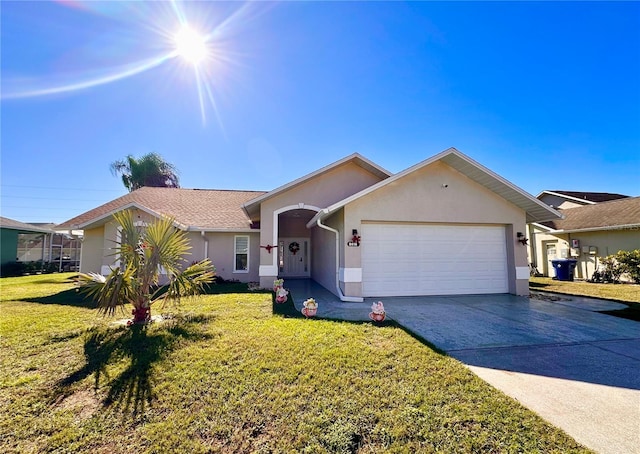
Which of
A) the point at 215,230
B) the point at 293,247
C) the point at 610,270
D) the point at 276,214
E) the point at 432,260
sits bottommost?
the point at 610,270

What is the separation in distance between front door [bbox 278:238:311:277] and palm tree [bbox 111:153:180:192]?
2202cm

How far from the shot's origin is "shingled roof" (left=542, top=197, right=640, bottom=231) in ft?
45.8

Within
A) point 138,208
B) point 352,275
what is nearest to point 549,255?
point 352,275

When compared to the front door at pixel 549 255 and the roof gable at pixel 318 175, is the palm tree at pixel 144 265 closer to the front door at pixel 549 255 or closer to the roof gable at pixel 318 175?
the roof gable at pixel 318 175

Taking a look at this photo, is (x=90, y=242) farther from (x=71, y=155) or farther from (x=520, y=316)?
(x=520, y=316)

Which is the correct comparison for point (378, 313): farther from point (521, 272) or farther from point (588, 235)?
point (588, 235)

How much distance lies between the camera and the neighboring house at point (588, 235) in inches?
549

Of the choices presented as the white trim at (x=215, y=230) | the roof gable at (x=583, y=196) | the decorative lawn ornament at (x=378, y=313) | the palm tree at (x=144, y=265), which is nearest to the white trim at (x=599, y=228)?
the roof gable at (x=583, y=196)

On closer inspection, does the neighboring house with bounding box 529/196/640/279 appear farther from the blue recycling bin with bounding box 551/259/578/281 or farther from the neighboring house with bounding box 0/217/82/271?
the neighboring house with bounding box 0/217/82/271

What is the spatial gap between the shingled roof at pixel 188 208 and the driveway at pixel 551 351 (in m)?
7.74

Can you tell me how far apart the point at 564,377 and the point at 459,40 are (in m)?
10.4

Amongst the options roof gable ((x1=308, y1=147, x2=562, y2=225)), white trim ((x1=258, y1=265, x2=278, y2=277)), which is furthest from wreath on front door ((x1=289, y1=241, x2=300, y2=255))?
roof gable ((x1=308, y1=147, x2=562, y2=225))

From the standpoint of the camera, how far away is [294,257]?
17109mm

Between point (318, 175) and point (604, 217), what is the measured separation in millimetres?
16669
